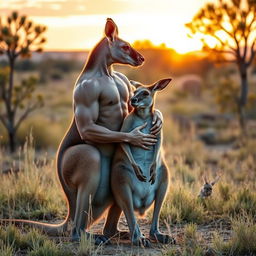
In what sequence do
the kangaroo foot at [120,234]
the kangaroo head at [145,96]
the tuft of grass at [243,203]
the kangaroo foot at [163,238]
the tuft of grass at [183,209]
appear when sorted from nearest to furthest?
1. the kangaroo head at [145,96]
2. the kangaroo foot at [163,238]
3. the kangaroo foot at [120,234]
4. the tuft of grass at [183,209]
5. the tuft of grass at [243,203]

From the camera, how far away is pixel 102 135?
6.45 metres

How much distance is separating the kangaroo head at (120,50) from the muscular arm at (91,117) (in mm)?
430

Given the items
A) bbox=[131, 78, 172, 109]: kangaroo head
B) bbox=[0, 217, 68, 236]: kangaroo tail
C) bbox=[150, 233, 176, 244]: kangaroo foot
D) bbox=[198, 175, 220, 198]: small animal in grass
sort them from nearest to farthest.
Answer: bbox=[131, 78, 172, 109]: kangaroo head, bbox=[150, 233, 176, 244]: kangaroo foot, bbox=[0, 217, 68, 236]: kangaroo tail, bbox=[198, 175, 220, 198]: small animal in grass

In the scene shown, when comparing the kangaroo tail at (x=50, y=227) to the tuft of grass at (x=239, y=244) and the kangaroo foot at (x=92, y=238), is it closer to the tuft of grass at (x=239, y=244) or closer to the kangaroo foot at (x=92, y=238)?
the kangaroo foot at (x=92, y=238)

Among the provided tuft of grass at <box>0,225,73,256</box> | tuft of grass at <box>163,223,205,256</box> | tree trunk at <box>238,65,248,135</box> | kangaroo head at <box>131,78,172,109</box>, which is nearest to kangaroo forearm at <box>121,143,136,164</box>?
kangaroo head at <box>131,78,172,109</box>

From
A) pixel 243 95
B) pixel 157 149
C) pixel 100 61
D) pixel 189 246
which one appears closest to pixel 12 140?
pixel 243 95

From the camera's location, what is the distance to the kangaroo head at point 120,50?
667cm

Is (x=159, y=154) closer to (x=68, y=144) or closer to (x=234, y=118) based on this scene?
(x=68, y=144)

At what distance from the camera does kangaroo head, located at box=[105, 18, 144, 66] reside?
6.67 metres

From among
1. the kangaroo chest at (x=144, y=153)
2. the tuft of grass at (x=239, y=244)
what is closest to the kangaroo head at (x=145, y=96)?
the kangaroo chest at (x=144, y=153)

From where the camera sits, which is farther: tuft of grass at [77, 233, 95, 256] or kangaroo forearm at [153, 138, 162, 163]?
kangaroo forearm at [153, 138, 162, 163]

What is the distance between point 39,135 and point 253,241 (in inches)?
483

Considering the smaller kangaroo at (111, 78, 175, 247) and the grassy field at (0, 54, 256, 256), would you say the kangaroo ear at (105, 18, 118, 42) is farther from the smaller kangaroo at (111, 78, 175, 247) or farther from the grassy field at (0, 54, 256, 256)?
the grassy field at (0, 54, 256, 256)

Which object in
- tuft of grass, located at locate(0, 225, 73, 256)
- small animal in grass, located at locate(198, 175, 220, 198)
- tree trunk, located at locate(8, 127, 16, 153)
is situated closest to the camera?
tuft of grass, located at locate(0, 225, 73, 256)
